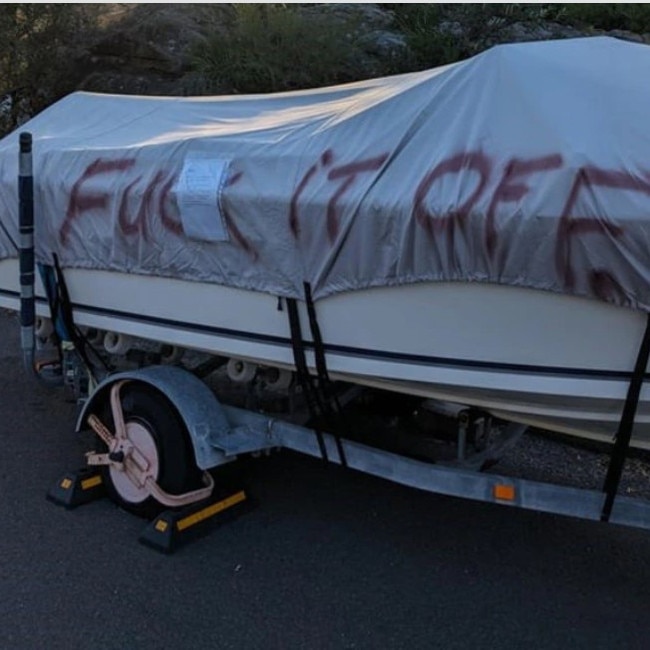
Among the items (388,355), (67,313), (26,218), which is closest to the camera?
(388,355)

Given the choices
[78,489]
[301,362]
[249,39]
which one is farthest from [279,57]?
[301,362]

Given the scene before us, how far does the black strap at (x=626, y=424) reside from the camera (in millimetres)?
2734

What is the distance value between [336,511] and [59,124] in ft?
9.46

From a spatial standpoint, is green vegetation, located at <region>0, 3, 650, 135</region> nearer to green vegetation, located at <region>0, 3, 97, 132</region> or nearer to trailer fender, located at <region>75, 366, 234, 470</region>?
green vegetation, located at <region>0, 3, 97, 132</region>

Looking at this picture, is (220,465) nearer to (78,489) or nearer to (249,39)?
(78,489)

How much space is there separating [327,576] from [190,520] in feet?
2.38

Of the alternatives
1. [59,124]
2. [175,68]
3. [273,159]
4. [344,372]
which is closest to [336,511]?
[344,372]

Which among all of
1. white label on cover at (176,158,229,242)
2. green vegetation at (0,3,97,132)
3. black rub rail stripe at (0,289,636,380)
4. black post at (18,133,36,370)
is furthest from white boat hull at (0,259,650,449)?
green vegetation at (0,3,97,132)

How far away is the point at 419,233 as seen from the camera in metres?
2.97

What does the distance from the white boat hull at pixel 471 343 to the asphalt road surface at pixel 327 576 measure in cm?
83

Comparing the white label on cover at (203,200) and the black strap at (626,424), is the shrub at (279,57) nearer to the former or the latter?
the white label on cover at (203,200)

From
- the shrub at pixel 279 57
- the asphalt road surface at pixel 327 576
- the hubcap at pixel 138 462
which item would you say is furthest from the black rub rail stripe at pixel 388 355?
the shrub at pixel 279 57

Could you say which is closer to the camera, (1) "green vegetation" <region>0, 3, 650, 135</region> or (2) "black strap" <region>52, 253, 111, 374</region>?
(2) "black strap" <region>52, 253, 111, 374</region>

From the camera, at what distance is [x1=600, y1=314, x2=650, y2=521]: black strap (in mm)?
2734
